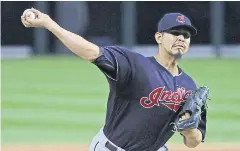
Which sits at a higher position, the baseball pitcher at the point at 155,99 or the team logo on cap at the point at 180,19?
the team logo on cap at the point at 180,19

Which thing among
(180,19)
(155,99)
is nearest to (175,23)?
(180,19)

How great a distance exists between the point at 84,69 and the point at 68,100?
5.71 m

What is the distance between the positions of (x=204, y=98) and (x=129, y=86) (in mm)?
485

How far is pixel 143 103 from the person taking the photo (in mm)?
4238

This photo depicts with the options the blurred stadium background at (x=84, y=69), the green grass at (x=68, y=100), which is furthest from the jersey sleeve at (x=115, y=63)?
the green grass at (x=68, y=100)

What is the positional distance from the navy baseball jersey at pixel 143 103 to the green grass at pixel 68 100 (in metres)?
5.30

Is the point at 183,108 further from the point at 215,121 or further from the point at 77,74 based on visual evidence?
the point at 77,74

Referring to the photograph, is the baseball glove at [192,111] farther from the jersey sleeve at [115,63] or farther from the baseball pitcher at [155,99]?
the jersey sleeve at [115,63]

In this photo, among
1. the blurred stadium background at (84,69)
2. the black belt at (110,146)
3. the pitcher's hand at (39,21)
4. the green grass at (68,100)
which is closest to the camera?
the pitcher's hand at (39,21)

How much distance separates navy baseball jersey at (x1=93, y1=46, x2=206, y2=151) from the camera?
4.16 m

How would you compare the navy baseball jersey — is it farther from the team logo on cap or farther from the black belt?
the team logo on cap

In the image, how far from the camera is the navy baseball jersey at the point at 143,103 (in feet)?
13.6

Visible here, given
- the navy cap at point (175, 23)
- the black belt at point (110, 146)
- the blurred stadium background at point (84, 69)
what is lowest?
the blurred stadium background at point (84, 69)

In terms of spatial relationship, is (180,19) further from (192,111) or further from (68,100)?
(68,100)
